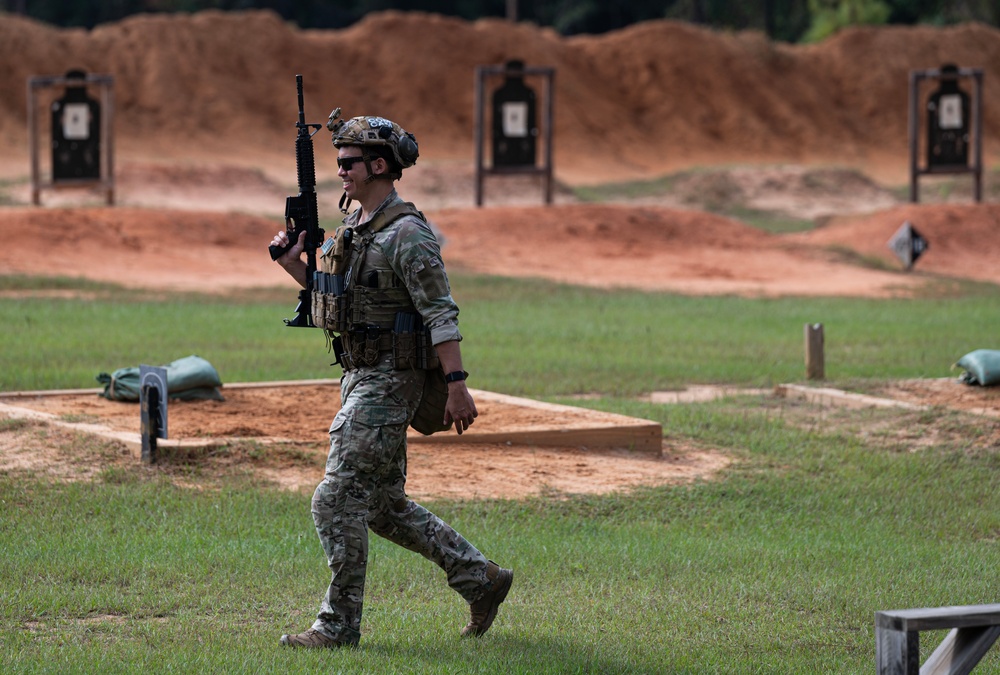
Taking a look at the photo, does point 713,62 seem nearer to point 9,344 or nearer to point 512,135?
point 512,135

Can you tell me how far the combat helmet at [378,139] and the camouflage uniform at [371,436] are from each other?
0.53 feet

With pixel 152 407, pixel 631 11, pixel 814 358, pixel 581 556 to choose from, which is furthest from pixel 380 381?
pixel 631 11

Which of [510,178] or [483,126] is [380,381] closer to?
[483,126]

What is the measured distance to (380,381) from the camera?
5.64 m

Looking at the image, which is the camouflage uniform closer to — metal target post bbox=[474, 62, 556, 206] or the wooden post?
the wooden post

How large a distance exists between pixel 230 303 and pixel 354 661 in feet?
52.5

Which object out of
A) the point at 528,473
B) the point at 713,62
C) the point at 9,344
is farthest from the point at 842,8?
the point at 528,473

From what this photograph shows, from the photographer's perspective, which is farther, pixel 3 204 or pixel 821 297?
pixel 3 204

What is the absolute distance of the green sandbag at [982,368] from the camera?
12430mm

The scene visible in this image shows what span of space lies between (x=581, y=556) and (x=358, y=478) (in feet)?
6.83

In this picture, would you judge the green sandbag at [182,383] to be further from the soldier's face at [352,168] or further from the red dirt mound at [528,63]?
the red dirt mound at [528,63]

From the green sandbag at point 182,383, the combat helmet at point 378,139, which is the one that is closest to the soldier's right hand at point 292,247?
the combat helmet at point 378,139

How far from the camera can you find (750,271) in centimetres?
2781

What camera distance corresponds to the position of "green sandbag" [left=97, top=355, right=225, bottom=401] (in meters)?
10.9
